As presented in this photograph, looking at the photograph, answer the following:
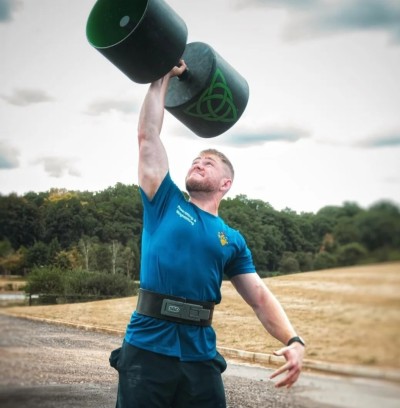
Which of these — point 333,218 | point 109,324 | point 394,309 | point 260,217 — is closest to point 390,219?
point 394,309

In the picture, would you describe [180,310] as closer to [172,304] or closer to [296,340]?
[172,304]

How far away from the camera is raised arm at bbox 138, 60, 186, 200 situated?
2314mm

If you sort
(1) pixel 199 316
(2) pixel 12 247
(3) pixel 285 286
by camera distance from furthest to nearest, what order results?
1. (3) pixel 285 286
2. (2) pixel 12 247
3. (1) pixel 199 316

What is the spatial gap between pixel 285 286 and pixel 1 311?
2547 mm

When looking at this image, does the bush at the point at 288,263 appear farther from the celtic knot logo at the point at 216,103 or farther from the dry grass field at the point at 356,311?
the celtic knot logo at the point at 216,103

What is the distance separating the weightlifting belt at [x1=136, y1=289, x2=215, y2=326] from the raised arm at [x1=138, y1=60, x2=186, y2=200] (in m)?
0.48

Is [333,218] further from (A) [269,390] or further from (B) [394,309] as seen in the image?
(A) [269,390]

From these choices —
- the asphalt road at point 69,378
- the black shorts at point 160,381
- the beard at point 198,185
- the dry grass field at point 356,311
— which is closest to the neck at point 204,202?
the beard at point 198,185

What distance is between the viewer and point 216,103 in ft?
9.11

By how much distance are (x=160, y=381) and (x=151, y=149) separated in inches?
42.5

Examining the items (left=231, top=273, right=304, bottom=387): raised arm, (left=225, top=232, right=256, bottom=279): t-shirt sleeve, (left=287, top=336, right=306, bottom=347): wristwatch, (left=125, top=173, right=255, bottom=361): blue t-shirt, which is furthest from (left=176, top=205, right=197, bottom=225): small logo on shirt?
(left=287, top=336, right=306, bottom=347): wristwatch

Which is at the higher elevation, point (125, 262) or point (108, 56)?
point (108, 56)

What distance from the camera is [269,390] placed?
5.84m

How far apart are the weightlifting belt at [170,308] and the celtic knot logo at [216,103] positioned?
3.66ft
